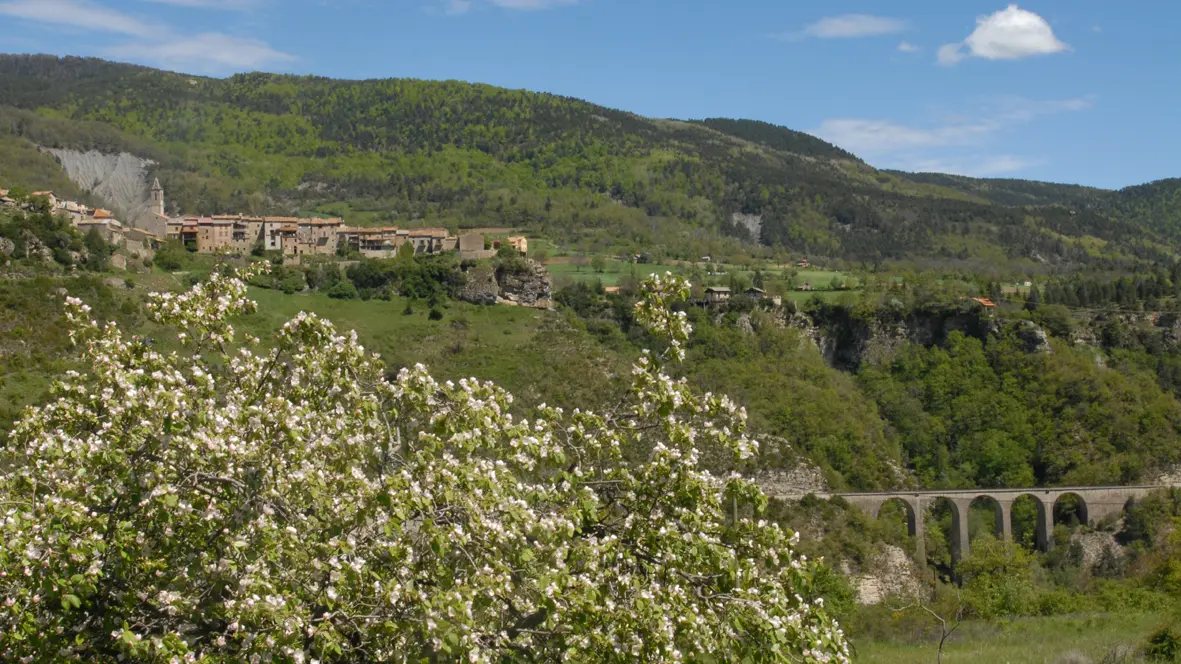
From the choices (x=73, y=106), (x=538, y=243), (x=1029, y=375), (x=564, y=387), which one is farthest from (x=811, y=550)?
(x=73, y=106)

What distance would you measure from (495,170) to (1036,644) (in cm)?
13027

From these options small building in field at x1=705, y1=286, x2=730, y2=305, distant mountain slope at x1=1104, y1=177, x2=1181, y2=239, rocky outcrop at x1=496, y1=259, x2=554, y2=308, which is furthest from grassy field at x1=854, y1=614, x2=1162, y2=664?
distant mountain slope at x1=1104, y1=177, x2=1181, y2=239

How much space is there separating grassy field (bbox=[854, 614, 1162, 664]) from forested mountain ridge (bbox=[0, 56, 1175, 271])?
81668 mm

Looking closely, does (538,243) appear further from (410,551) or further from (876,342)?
(410,551)

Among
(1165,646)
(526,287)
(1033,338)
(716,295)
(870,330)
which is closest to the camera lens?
(1165,646)

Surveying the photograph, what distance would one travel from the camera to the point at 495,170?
470 feet

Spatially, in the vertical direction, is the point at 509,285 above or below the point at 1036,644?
above

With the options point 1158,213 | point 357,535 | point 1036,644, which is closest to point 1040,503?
point 1036,644

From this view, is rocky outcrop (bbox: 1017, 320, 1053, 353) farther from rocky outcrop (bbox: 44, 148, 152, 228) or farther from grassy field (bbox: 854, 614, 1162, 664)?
rocky outcrop (bbox: 44, 148, 152, 228)

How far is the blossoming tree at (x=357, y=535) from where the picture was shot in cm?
630

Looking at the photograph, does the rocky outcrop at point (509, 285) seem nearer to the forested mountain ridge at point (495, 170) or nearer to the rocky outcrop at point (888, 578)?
the rocky outcrop at point (888, 578)

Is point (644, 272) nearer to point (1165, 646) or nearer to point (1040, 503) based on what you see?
point (1040, 503)

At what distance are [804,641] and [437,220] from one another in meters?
108

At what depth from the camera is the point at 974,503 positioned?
54.9 meters
